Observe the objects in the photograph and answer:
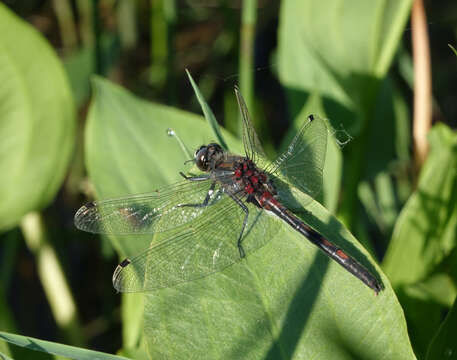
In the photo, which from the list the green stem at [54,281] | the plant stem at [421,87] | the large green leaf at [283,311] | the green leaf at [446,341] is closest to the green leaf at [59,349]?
the large green leaf at [283,311]

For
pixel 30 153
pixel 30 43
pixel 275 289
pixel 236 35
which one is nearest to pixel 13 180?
pixel 30 153

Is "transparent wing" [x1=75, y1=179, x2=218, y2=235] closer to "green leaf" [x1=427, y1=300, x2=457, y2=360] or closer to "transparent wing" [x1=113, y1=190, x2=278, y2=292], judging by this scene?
"transparent wing" [x1=113, y1=190, x2=278, y2=292]

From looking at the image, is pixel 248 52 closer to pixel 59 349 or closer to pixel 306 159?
pixel 306 159

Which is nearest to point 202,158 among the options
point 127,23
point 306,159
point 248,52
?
point 306,159

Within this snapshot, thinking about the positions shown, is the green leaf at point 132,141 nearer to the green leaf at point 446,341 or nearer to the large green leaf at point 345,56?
the large green leaf at point 345,56

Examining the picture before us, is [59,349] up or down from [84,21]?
up

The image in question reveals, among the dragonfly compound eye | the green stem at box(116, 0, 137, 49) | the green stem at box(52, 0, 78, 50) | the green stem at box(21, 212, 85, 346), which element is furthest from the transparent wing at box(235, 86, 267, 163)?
the green stem at box(52, 0, 78, 50)

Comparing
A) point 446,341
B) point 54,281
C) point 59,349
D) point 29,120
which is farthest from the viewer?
point 54,281

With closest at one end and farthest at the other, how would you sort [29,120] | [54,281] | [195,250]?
[195,250] → [29,120] → [54,281]
